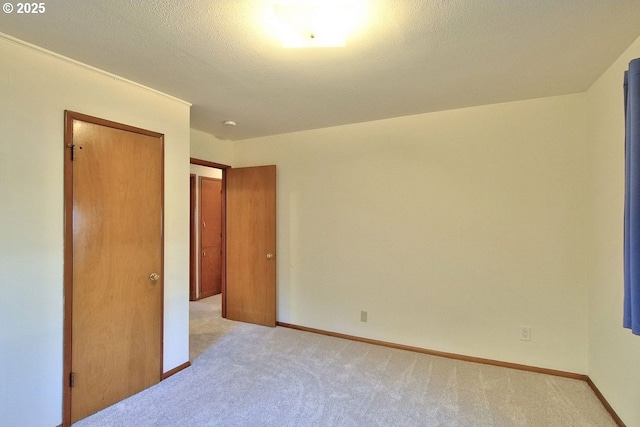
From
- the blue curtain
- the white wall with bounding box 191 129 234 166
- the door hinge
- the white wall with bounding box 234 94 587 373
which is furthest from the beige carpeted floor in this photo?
the white wall with bounding box 191 129 234 166

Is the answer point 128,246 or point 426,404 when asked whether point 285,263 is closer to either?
point 128,246

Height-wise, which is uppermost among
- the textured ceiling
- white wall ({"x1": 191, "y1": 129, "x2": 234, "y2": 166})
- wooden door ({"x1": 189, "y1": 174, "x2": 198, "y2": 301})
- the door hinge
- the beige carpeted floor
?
the textured ceiling

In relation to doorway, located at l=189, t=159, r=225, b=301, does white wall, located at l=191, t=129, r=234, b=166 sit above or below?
above

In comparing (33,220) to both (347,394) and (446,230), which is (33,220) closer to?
(347,394)

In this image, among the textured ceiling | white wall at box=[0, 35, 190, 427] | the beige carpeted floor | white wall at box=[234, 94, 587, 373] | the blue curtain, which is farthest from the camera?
white wall at box=[234, 94, 587, 373]

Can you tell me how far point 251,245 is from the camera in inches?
156

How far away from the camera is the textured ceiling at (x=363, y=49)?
1.52 m

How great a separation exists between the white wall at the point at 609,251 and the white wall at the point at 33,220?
3.59 m

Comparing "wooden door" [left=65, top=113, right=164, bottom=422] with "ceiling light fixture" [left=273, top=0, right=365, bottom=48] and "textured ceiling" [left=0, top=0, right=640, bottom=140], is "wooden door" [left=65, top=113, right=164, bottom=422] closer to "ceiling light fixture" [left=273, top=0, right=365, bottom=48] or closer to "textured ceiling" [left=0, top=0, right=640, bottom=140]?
Answer: "textured ceiling" [left=0, top=0, right=640, bottom=140]

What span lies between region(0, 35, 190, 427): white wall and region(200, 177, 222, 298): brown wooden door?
3.30m

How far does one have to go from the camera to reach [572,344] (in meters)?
2.58

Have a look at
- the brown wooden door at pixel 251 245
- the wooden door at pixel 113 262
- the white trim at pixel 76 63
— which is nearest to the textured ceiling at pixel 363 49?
the white trim at pixel 76 63

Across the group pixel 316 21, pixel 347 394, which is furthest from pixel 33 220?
pixel 347 394

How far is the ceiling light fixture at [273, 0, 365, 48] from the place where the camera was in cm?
146
